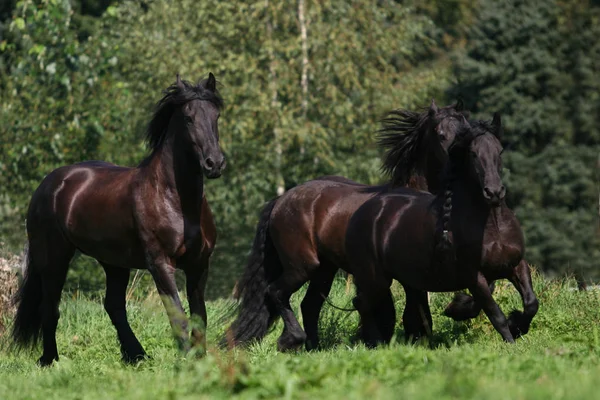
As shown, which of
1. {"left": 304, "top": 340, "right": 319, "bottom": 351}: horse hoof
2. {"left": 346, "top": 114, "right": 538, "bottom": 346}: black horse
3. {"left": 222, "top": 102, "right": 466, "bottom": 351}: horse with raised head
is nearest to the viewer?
{"left": 346, "top": 114, "right": 538, "bottom": 346}: black horse

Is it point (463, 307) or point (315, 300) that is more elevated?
point (463, 307)

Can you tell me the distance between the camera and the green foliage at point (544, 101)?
115ft

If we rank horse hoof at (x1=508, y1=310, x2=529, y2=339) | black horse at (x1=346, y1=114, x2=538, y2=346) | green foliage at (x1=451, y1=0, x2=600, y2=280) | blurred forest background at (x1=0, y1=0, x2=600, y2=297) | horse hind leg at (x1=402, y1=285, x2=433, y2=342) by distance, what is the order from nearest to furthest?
black horse at (x1=346, y1=114, x2=538, y2=346) < horse hoof at (x1=508, y1=310, x2=529, y2=339) < horse hind leg at (x1=402, y1=285, x2=433, y2=342) < blurred forest background at (x1=0, y1=0, x2=600, y2=297) < green foliage at (x1=451, y1=0, x2=600, y2=280)

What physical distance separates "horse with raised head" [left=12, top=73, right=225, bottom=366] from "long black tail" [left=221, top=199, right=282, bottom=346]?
3.37ft

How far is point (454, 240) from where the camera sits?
910 cm

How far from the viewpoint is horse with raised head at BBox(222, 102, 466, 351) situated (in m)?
10.6

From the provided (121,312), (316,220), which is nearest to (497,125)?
(316,220)

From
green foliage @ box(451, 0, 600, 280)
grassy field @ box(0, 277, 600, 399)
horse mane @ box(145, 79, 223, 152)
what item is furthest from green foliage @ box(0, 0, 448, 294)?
grassy field @ box(0, 277, 600, 399)

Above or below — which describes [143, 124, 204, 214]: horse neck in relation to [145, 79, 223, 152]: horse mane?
below

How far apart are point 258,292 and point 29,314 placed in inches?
88.0

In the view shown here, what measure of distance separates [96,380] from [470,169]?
3521mm

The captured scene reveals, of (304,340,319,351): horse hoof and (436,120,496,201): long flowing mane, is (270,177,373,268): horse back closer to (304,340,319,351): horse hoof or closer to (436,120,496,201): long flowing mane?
(304,340,319,351): horse hoof

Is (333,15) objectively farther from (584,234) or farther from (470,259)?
(470,259)

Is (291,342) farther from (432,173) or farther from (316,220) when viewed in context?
(432,173)
